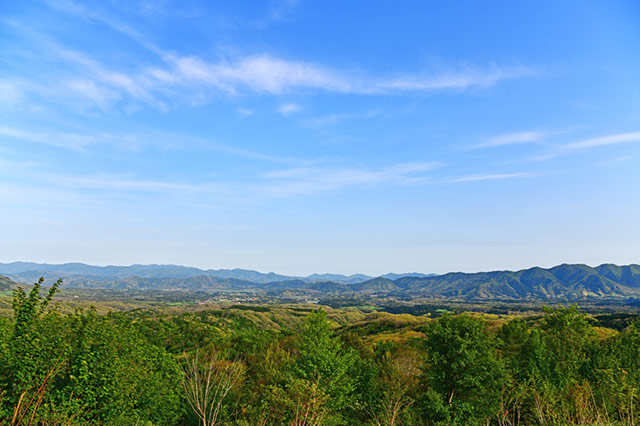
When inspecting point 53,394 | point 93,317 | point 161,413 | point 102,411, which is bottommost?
point 161,413

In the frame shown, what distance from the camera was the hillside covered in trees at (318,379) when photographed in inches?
1028

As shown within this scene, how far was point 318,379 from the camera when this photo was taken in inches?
1818

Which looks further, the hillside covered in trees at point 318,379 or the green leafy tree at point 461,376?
the green leafy tree at point 461,376

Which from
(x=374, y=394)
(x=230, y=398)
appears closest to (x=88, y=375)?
(x=230, y=398)

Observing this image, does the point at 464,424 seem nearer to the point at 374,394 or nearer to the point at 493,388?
the point at 493,388

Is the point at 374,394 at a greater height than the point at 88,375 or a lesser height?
lesser

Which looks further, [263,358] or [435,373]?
[263,358]

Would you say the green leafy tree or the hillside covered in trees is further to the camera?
the green leafy tree

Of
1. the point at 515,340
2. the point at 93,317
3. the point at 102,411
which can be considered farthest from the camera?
the point at 515,340

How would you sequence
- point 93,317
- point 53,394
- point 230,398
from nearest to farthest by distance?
point 53,394, point 93,317, point 230,398

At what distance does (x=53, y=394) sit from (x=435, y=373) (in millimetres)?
44031

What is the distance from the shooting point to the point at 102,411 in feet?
99.8

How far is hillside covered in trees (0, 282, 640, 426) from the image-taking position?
26.1m

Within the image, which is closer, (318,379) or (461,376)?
(318,379)
